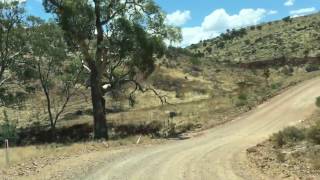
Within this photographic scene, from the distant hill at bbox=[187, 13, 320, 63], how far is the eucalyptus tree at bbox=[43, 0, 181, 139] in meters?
50.7

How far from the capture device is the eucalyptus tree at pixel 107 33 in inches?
1454

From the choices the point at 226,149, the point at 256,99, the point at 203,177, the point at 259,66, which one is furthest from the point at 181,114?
the point at 259,66

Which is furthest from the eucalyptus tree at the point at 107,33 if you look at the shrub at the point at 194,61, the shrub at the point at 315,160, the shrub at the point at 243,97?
the shrub at the point at 194,61

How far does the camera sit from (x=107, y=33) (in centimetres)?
3788

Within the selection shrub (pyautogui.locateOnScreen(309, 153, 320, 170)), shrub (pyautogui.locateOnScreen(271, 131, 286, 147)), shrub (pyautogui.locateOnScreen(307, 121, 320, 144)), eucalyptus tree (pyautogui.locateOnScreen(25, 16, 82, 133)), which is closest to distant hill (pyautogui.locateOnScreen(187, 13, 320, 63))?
eucalyptus tree (pyautogui.locateOnScreen(25, 16, 82, 133))

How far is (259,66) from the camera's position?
89.5 m

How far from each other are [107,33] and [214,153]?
55.1ft

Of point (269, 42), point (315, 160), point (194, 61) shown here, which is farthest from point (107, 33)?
point (269, 42)

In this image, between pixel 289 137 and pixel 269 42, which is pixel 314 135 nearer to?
pixel 289 137

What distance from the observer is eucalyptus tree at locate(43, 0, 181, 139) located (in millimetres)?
36938

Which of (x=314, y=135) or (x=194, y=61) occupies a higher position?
(x=194, y=61)

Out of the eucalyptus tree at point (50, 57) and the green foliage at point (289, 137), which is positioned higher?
the eucalyptus tree at point (50, 57)

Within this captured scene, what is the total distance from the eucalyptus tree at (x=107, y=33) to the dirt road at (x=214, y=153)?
721 centimetres

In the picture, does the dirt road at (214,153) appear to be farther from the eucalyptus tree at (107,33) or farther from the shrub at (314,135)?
the eucalyptus tree at (107,33)
